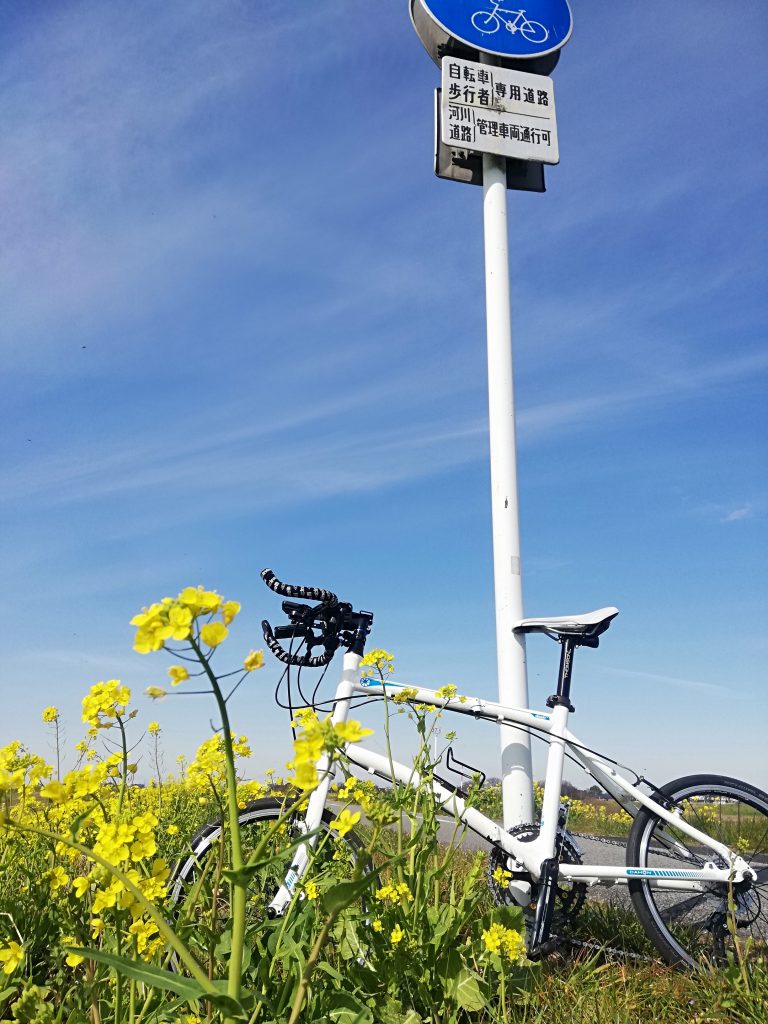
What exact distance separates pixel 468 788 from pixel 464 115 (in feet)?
12.5

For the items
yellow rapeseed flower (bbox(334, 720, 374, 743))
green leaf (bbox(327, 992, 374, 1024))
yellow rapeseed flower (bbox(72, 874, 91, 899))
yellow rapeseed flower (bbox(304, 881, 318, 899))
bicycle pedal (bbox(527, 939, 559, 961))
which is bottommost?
bicycle pedal (bbox(527, 939, 559, 961))

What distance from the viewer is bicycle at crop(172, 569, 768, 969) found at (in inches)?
121

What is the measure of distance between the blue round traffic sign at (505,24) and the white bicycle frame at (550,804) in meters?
4.06

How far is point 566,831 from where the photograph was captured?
337 centimetres

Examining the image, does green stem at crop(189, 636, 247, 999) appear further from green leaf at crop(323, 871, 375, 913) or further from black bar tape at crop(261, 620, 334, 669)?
black bar tape at crop(261, 620, 334, 669)

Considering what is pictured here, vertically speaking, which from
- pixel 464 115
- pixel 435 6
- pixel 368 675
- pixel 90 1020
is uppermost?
pixel 435 6

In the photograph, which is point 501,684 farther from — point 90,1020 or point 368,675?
point 90,1020

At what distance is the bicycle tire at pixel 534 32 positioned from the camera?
511 centimetres

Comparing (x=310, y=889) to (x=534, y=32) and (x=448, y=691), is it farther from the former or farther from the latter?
(x=534, y=32)

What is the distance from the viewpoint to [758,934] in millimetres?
3668

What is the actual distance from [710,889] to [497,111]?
172 inches

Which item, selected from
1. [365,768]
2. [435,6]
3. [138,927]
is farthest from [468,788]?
[435,6]

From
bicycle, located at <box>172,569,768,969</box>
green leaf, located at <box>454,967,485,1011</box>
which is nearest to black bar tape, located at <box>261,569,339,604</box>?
bicycle, located at <box>172,569,768,969</box>

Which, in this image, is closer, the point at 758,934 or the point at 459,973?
the point at 459,973
